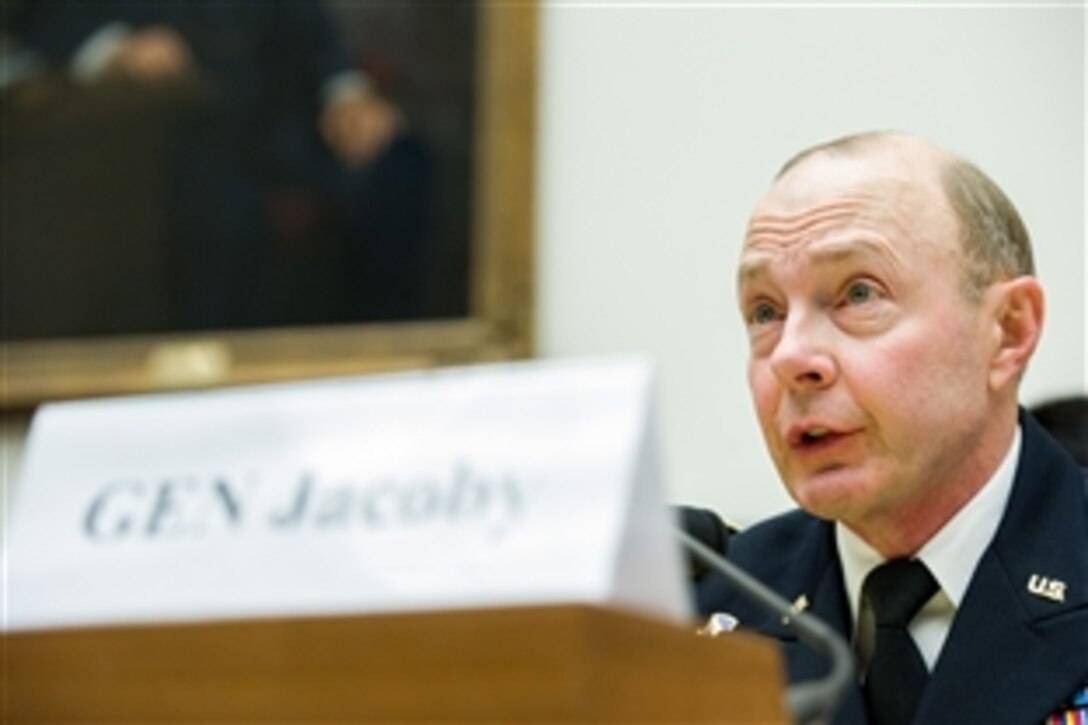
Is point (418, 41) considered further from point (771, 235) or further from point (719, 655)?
point (719, 655)

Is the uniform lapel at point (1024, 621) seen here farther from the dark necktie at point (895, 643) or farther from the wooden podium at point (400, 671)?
the wooden podium at point (400, 671)

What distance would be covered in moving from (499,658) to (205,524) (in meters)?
0.30

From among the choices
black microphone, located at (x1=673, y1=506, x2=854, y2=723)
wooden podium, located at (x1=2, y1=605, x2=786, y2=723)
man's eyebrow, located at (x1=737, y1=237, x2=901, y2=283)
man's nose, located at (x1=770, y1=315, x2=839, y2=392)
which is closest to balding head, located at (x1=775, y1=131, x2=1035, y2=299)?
man's eyebrow, located at (x1=737, y1=237, x2=901, y2=283)

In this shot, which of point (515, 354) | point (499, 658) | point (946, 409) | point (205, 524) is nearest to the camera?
point (499, 658)

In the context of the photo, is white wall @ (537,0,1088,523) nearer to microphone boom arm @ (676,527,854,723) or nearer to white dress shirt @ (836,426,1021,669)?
white dress shirt @ (836,426,1021,669)

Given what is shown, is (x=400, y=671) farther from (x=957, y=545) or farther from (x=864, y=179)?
(x=864, y=179)

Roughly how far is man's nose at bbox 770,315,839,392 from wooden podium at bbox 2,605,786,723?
124 cm

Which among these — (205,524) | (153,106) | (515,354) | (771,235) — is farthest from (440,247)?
(205,524)

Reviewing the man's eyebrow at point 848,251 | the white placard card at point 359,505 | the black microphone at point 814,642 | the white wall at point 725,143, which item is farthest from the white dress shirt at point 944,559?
the white wall at point 725,143

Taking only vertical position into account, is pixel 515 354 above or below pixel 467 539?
below

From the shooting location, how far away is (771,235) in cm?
299

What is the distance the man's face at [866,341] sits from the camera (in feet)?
9.44

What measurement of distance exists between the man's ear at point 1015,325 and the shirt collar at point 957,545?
0.37 ft

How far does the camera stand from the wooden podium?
1.38 meters
